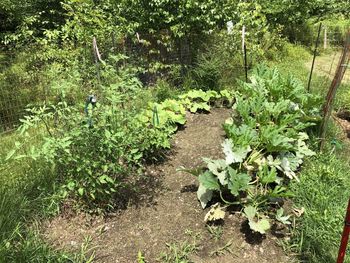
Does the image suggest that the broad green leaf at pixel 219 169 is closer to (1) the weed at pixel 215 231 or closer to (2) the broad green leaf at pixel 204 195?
(2) the broad green leaf at pixel 204 195

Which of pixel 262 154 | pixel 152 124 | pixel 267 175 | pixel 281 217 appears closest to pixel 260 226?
pixel 281 217

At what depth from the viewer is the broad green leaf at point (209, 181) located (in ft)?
9.99

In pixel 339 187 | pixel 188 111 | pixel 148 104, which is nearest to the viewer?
pixel 339 187

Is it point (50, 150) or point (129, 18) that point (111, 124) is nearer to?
point (50, 150)

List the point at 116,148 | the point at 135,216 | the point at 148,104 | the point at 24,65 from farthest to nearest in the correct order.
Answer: the point at 24,65 < the point at 148,104 < the point at 135,216 < the point at 116,148

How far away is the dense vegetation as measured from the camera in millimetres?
2886

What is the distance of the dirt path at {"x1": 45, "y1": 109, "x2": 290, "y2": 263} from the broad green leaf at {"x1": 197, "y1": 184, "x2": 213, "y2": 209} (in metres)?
0.08

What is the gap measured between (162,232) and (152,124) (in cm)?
125

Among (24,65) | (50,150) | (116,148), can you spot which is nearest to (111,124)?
(116,148)

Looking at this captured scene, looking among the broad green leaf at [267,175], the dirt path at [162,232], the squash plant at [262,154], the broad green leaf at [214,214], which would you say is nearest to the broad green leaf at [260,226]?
the squash plant at [262,154]

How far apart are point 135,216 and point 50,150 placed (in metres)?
0.95

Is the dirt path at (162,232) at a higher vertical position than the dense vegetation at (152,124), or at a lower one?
lower

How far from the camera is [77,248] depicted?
111 inches

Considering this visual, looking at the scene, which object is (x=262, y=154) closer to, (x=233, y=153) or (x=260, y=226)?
(x=233, y=153)
